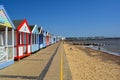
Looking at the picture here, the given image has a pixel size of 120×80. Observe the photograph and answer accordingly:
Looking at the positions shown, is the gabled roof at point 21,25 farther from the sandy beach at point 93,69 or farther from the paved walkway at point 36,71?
the sandy beach at point 93,69

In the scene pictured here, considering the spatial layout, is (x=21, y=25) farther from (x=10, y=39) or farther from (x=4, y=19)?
(x=4, y=19)

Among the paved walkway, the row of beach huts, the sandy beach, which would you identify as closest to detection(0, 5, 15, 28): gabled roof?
the row of beach huts

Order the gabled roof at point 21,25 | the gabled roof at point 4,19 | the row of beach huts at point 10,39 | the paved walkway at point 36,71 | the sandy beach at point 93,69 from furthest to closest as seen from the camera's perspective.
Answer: the gabled roof at point 21,25 < the row of beach huts at point 10,39 < the gabled roof at point 4,19 < the sandy beach at point 93,69 < the paved walkway at point 36,71

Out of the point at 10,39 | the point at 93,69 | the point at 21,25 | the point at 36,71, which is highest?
the point at 21,25

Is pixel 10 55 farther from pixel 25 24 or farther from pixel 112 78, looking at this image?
pixel 112 78

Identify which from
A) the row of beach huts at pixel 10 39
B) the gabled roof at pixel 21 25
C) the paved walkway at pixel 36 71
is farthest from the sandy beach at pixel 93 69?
the gabled roof at pixel 21 25

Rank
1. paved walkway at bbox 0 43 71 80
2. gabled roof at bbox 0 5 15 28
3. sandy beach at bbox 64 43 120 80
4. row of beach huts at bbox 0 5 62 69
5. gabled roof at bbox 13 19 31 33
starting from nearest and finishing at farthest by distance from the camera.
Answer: paved walkway at bbox 0 43 71 80, sandy beach at bbox 64 43 120 80, gabled roof at bbox 0 5 15 28, row of beach huts at bbox 0 5 62 69, gabled roof at bbox 13 19 31 33

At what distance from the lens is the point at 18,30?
18875 millimetres

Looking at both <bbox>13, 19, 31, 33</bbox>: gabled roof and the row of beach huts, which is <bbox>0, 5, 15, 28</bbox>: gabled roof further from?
<bbox>13, 19, 31, 33</bbox>: gabled roof

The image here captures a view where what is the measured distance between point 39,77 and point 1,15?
5.45m

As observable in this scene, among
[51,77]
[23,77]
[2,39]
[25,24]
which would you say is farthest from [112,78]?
[25,24]

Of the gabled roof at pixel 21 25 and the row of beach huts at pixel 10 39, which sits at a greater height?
the gabled roof at pixel 21 25

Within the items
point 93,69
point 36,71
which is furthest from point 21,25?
point 36,71

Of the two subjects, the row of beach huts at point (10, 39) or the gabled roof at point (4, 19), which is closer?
the gabled roof at point (4, 19)
